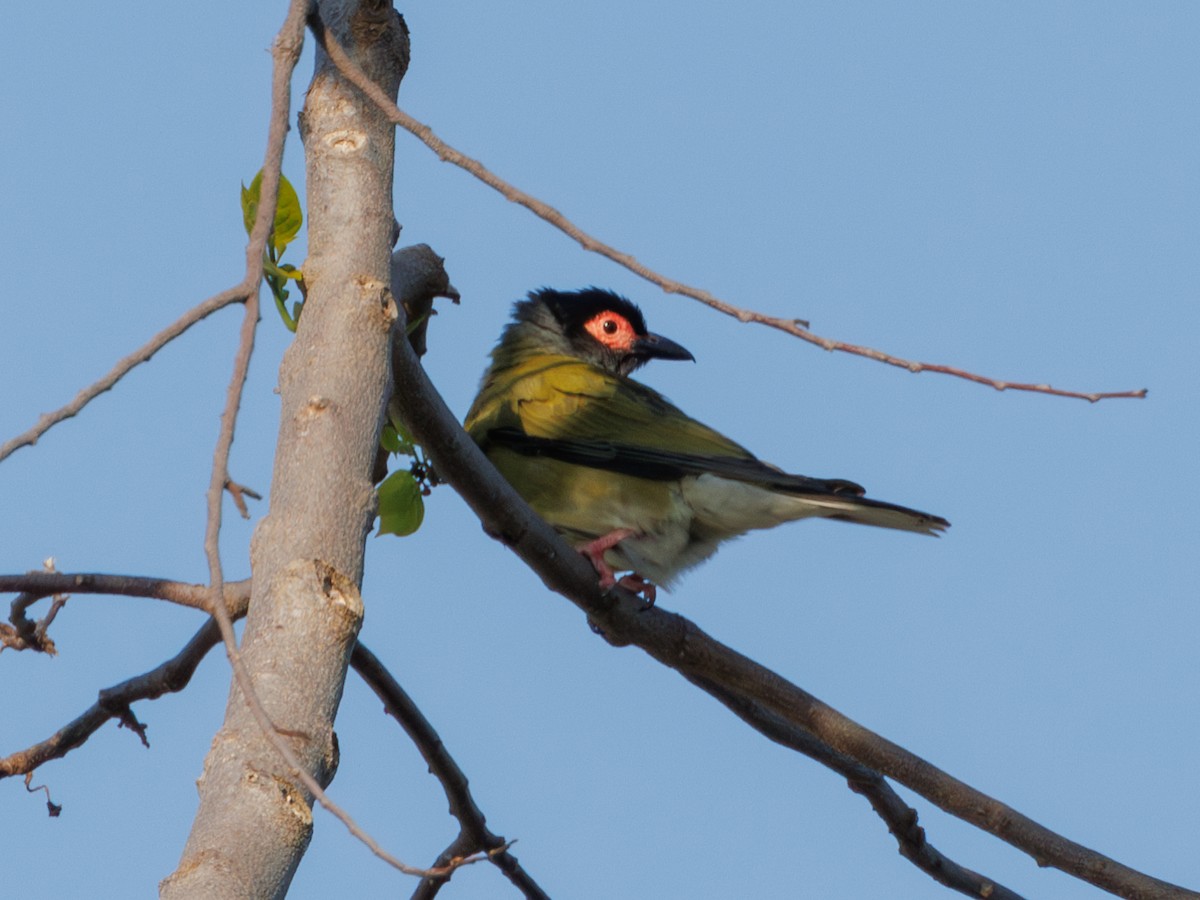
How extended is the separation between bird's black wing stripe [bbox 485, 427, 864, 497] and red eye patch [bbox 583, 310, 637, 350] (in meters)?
1.86

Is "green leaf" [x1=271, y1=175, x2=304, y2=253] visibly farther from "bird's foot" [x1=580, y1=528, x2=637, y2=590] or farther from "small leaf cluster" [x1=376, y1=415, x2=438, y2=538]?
"bird's foot" [x1=580, y1=528, x2=637, y2=590]

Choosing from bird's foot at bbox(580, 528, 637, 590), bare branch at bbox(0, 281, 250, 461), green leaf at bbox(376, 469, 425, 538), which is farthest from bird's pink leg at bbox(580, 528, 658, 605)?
bare branch at bbox(0, 281, 250, 461)

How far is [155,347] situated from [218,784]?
Result: 2.08ft

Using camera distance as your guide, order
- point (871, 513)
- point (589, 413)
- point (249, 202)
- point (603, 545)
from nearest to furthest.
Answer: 1. point (249, 202)
2. point (871, 513)
3. point (603, 545)
4. point (589, 413)

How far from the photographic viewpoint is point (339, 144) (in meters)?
3.23

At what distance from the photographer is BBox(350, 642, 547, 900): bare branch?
4277mm

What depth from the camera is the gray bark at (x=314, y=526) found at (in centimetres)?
200

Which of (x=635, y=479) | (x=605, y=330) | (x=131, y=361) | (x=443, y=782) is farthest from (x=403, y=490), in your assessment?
(x=605, y=330)

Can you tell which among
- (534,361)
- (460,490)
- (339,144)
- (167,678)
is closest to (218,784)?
(339,144)

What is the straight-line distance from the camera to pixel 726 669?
14.6ft

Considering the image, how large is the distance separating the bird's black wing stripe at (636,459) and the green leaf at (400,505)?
4.81 feet

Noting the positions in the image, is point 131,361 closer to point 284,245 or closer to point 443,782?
point 284,245

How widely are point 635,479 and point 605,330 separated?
2.08m

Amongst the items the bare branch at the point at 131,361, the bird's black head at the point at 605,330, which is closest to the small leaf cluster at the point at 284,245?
the bare branch at the point at 131,361
